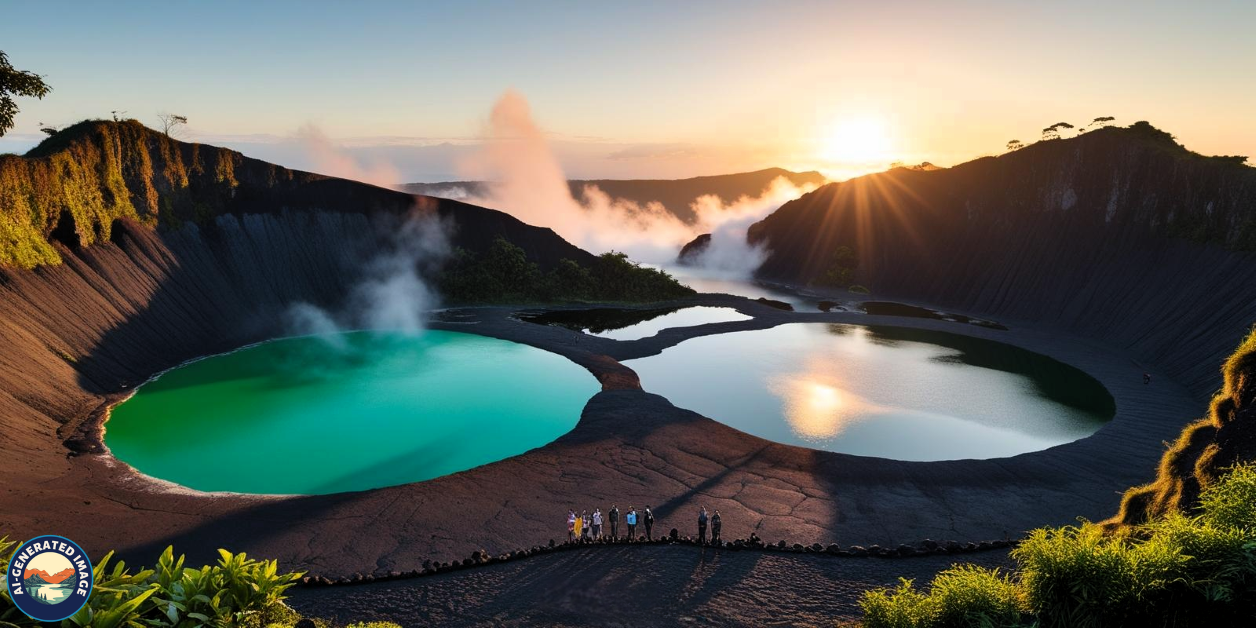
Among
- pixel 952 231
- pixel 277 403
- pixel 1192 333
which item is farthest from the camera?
pixel 952 231

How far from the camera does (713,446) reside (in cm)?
3662

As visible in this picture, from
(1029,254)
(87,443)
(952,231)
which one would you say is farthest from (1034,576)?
(952,231)

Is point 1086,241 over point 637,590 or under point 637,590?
over

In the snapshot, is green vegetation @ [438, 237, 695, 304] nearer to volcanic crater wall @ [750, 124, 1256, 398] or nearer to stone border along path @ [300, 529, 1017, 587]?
volcanic crater wall @ [750, 124, 1256, 398]

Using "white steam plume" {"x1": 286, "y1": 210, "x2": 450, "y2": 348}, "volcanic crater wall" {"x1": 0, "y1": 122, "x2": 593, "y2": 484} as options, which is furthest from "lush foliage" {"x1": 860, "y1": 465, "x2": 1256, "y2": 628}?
"white steam plume" {"x1": 286, "y1": 210, "x2": 450, "y2": 348}

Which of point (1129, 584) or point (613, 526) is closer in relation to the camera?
point (1129, 584)

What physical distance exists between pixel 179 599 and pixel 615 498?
2153cm

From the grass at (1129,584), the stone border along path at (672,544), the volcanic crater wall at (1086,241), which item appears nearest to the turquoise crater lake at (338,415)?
the stone border along path at (672,544)

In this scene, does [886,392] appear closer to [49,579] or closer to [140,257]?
[49,579]

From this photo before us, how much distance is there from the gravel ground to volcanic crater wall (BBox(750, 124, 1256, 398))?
46.0m

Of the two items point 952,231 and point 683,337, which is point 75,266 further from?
point 952,231

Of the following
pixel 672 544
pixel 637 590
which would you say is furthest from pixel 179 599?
pixel 672 544

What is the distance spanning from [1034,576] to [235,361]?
63.7m

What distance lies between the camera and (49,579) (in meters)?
7.27
